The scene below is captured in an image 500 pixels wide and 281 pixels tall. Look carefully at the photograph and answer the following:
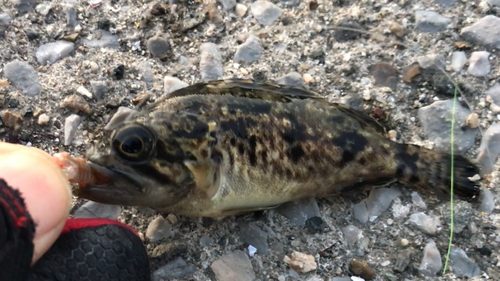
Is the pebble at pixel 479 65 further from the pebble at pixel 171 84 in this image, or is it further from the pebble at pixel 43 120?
the pebble at pixel 43 120

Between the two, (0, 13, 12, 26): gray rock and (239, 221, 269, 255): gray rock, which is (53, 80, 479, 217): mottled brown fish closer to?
(239, 221, 269, 255): gray rock

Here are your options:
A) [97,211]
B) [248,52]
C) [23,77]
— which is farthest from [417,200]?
[23,77]

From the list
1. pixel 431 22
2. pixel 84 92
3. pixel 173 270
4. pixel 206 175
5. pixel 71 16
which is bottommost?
pixel 173 270

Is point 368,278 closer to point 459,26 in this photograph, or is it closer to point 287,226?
point 287,226

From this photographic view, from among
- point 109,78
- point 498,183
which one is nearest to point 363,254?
point 498,183

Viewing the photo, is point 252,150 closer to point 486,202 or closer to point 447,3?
point 486,202
